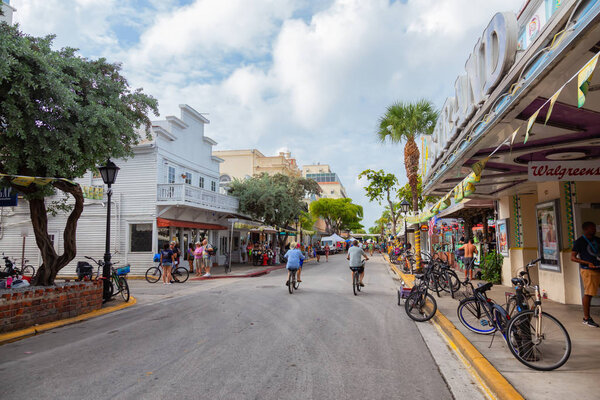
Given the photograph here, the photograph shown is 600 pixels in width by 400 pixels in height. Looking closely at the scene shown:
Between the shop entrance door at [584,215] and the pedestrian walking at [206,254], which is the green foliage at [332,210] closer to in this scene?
the pedestrian walking at [206,254]

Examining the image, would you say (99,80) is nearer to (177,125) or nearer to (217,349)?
(217,349)

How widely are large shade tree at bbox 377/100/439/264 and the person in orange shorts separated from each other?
568 inches

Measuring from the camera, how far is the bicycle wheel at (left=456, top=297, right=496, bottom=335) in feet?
21.7

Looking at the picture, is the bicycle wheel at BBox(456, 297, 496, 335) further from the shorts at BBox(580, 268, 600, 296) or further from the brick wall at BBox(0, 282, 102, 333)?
the brick wall at BBox(0, 282, 102, 333)

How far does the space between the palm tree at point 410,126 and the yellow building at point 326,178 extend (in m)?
80.7

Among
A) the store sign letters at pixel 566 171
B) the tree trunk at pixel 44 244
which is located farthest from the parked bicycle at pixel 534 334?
the tree trunk at pixel 44 244

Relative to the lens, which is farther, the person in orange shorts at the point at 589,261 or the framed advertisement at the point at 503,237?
the framed advertisement at the point at 503,237

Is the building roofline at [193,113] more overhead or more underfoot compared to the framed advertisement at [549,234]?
more overhead

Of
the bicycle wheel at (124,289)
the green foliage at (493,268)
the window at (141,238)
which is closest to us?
the bicycle wheel at (124,289)

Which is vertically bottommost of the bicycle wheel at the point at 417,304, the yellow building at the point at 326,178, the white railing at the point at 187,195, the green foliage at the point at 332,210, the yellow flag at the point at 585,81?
the bicycle wheel at the point at 417,304

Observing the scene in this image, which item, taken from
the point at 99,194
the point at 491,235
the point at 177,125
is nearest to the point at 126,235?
the point at 99,194

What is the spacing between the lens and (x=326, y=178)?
118375 millimetres

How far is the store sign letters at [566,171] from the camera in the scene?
627 cm

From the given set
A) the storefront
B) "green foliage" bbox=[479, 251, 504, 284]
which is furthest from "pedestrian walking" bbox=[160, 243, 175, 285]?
"green foliage" bbox=[479, 251, 504, 284]
